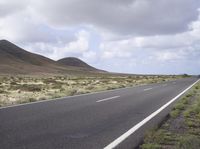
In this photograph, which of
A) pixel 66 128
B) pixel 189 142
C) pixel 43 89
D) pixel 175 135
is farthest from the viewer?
pixel 43 89

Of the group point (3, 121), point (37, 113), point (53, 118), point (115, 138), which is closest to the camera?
point (115, 138)

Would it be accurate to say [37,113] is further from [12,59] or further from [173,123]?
[12,59]

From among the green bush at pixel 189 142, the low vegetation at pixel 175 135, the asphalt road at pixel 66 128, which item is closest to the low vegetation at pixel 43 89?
the asphalt road at pixel 66 128

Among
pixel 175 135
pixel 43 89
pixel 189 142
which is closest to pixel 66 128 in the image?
pixel 175 135

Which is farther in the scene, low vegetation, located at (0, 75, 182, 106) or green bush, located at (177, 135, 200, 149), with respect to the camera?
low vegetation, located at (0, 75, 182, 106)

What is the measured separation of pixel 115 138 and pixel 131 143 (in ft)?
1.88

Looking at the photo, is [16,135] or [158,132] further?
[158,132]

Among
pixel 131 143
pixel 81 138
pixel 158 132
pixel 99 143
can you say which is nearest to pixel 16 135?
pixel 81 138

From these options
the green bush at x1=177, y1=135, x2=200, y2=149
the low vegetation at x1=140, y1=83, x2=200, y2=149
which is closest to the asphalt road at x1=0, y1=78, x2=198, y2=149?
the low vegetation at x1=140, y1=83, x2=200, y2=149

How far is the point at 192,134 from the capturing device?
329 inches

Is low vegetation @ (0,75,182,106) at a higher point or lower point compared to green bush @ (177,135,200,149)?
lower

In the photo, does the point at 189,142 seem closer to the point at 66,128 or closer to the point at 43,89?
the point at 66,128

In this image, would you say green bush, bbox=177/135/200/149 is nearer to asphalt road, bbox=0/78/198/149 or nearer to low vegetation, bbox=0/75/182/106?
asphalt road, bbox=0/78/198/149

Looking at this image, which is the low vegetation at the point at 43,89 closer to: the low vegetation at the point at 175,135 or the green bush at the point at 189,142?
the low vegetation at the point at 175,135
